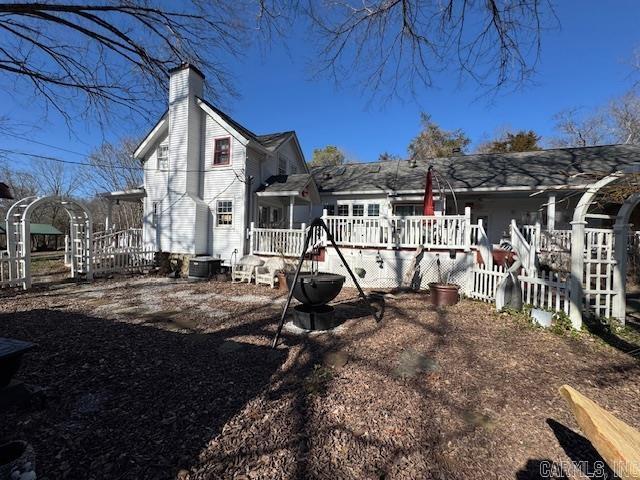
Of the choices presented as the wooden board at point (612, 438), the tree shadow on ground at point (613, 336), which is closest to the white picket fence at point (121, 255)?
the wooden board at point (612, 438)

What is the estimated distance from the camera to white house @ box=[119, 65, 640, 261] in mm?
12484

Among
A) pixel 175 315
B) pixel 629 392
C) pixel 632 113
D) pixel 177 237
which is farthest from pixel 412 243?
pixel 632 113

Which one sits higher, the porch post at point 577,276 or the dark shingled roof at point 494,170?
the dark shingled roof at point 494,170

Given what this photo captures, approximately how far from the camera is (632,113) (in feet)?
73.4

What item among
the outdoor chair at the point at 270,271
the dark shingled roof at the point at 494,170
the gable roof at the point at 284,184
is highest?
the dark shingled roof at the point at 494,170

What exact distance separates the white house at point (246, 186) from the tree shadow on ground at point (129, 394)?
7503 millimetres

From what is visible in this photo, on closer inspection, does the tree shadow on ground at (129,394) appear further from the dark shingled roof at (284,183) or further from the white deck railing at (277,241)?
the dark shingled roof at (284,183)

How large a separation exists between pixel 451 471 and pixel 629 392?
2.82 metres

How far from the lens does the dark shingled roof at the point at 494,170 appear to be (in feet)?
41.8

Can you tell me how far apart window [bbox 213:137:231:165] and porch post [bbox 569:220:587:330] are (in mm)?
11735

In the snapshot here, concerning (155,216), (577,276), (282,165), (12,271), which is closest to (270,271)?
(155,216)

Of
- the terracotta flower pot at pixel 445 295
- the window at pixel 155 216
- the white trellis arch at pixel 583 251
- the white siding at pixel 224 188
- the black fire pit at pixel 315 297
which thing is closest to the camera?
the black fire pit at pixel 315 297

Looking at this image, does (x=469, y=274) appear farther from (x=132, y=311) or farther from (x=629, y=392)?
(x=132, y=311)

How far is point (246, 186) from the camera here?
12.5 m
